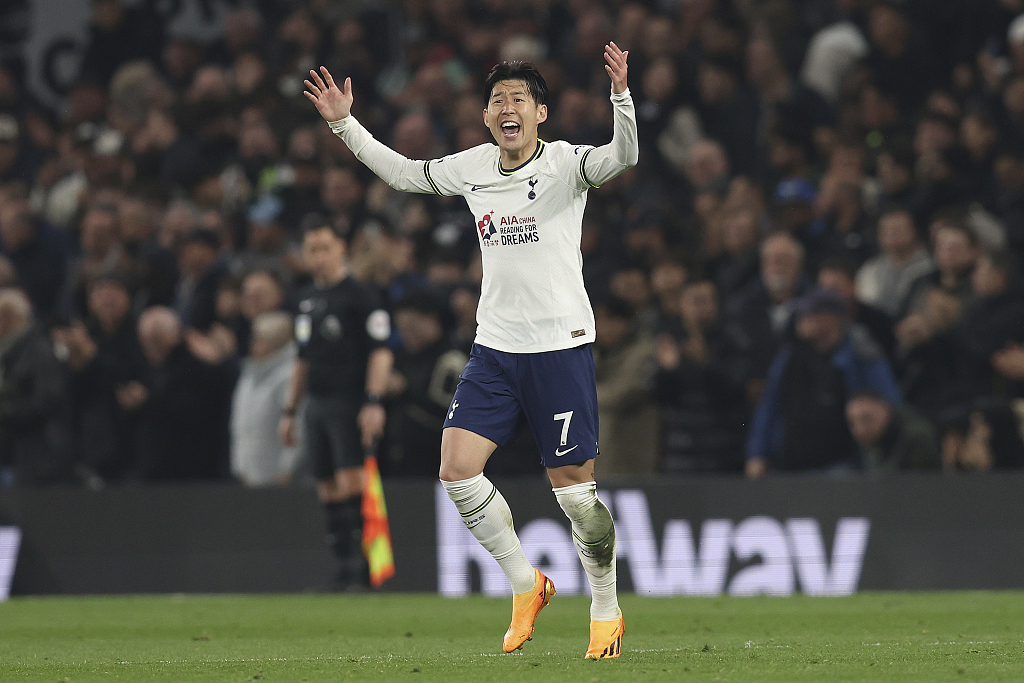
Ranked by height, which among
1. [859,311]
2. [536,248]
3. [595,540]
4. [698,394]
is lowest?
[595,540]

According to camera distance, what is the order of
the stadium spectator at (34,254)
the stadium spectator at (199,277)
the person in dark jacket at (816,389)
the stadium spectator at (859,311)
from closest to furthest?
the person in dark jacket at (816,389) < the stadium spectator at (859,311) < the stadium spectator at (199,277) < the stadium spectator at (34,254)

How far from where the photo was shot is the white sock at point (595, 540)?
20.6ft

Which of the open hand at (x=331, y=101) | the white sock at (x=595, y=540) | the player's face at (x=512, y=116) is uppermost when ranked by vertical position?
the open hand at (x=331, y=101)

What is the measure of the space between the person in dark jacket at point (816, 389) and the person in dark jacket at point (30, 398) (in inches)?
215

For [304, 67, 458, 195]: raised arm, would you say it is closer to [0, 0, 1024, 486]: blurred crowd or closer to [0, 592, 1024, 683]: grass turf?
[0, 592, 1024, 683]: grass turf

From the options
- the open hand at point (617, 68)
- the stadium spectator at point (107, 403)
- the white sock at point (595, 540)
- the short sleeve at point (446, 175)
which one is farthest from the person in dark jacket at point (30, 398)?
the open hand at point (617, 68)

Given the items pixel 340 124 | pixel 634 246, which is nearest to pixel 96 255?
pixel 634 246

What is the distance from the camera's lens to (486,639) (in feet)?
24.9

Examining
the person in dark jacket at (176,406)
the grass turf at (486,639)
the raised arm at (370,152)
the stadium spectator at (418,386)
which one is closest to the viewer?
the grass turf at (486,639)

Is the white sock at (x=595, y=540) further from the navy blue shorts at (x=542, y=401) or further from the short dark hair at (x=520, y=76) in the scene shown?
the short dark hair at (x=520, y=76)

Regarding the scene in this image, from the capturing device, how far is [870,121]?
1296 cm

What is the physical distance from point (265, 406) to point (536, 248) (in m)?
5.73

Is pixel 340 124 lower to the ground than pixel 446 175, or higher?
higher

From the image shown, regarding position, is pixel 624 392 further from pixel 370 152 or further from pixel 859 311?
pixel 370 152
